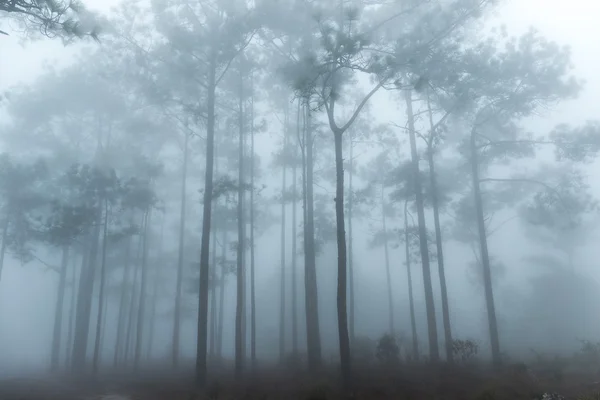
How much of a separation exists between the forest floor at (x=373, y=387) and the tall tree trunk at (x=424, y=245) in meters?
1.26

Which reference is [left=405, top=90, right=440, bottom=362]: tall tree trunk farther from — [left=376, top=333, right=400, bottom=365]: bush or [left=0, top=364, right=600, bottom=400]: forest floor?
[left=376, top=333, right=400, bottom=365]: bush

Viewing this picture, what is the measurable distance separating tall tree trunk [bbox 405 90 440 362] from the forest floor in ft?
4.14

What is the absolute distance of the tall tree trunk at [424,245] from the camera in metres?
18.1

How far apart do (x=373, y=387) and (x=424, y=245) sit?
25.2 ft

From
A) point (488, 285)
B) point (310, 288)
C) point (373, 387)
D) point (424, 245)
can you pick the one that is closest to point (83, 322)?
point (310, 288)

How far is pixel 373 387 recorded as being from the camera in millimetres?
12680

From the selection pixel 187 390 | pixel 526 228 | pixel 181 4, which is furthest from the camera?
pixel 526 228

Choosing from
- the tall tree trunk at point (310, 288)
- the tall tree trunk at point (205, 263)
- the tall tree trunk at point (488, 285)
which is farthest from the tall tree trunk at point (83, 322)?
the tall tree trunk at point (488, 285)

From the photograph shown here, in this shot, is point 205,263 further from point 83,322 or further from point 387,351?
point 83,322

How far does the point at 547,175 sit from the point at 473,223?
5.24 meters

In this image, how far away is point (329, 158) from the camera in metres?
28.1

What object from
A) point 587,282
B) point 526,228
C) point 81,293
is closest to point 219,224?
point 81,293

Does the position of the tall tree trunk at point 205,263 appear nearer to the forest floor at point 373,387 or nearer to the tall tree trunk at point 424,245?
the forest floor at point 373,387

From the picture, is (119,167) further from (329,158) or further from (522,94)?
(522,94)
